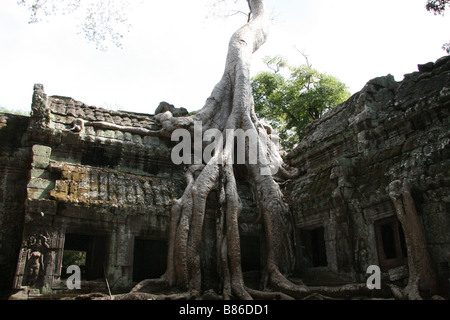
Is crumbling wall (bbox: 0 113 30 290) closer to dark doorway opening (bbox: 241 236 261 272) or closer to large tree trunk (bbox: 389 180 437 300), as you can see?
dark doorway opening (bbox: 241 236 261 272)

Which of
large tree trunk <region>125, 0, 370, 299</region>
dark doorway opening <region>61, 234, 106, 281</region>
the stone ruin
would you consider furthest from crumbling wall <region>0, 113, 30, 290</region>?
large tree trunk <region>125, 0, 370, 299</region>

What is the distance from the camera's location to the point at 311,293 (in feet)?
19.9

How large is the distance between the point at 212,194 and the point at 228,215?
2.29 feet

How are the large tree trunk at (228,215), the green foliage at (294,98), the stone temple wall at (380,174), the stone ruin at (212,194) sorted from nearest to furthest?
the stone temple wall at (380,174), the stone ruin at (212,194), the large tree trunk at (228,215), the green foliage at (294,98)

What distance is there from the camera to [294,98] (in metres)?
16.9

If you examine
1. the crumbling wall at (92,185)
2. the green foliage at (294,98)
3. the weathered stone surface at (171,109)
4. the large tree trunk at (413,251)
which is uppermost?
the green foliage at (294,98)

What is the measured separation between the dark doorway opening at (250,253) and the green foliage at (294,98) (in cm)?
901

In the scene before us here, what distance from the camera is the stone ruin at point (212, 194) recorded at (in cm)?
573

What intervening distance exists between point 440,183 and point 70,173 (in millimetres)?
6054

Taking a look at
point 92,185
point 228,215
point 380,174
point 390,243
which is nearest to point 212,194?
point 228,215

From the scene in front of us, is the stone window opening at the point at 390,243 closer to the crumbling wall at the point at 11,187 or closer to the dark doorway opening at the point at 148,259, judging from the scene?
the dark doorway opening at the point at 148,259

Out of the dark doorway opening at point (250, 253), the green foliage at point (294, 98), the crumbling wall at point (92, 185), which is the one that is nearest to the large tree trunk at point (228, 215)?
the crumbling wall at point (92, 185)
